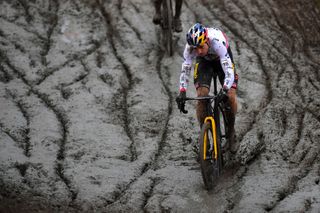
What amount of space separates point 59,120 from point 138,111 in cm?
158

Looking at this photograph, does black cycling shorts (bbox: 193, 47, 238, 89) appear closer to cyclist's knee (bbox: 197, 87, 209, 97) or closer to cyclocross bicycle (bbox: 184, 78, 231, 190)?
cyclist's knee (bbox: 197, 87, 209, 97)

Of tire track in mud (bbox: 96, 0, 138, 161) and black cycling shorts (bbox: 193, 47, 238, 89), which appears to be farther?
tire track in mud (bbox: 96, 0, 138, 161)

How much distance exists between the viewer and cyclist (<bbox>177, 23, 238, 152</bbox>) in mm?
8391

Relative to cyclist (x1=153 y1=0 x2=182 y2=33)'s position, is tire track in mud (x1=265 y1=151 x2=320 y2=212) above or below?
below

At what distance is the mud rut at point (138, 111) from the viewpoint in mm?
8547

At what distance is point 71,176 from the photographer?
899cm

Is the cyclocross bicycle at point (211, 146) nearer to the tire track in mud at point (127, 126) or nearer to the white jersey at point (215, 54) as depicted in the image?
the white jersey at point (215, 54)

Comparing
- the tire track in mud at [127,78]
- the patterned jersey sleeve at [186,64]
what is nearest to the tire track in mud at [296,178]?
the patterned jersey sleeve at [186,64]

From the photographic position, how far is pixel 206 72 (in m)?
8.95

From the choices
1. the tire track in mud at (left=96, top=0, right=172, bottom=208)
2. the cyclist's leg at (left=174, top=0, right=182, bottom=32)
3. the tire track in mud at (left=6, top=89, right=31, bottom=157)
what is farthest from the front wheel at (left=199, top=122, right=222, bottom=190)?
the cyclist's leg at (left=174, top=0, right=182, bottom=32)

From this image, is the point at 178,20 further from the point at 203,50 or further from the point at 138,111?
the point at 203,50

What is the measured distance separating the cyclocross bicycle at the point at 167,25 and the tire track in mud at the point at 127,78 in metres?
1.12

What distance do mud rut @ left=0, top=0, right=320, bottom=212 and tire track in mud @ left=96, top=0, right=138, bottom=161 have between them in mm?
27

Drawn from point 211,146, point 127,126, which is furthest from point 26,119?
point 211,146
